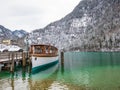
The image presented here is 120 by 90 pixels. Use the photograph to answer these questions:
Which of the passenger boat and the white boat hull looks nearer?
the white boat hull

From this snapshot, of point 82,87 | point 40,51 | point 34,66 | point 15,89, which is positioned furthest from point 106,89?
point 40,51

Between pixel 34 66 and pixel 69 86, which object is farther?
pixel 34 66

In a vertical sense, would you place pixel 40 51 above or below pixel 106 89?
above

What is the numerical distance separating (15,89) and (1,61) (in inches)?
743

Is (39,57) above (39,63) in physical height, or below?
above

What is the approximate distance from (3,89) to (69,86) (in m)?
7.60

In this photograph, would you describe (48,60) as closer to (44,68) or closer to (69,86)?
(44,68)

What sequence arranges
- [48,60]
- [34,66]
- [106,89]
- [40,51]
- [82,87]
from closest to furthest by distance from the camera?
[106,89], [82,87], [34,66], [40,51], [48,60]

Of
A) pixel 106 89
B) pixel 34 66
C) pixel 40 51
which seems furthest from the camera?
pixel 40 51

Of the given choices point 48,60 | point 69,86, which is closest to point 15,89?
point 69,86

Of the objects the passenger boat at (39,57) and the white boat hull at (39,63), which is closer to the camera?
the white boat hull at (39,63)

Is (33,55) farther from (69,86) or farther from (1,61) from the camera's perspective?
(69,86)

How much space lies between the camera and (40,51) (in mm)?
50844

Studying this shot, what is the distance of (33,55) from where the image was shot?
47.8 metres
